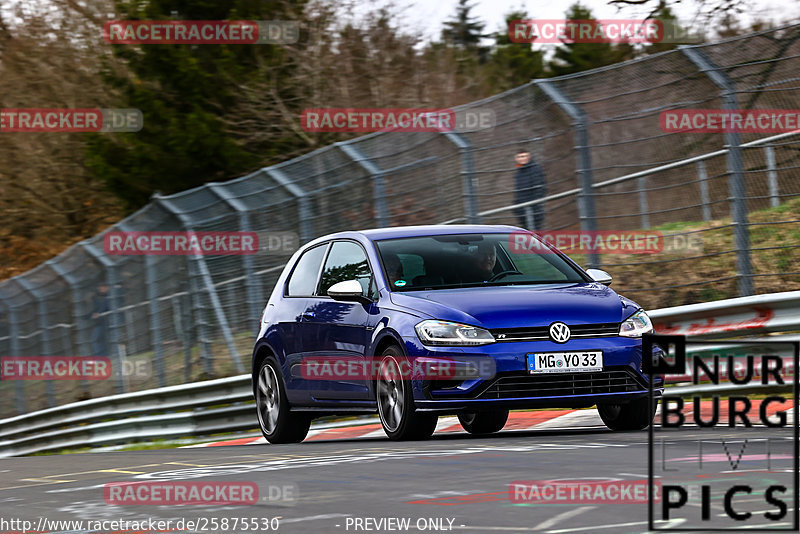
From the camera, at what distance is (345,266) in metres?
11.1

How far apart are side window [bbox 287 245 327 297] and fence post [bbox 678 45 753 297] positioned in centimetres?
331

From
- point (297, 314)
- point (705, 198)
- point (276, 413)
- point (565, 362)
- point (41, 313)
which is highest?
point (705, 198)

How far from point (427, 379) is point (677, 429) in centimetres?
503

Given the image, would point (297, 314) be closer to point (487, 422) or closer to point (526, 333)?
point (487, 422)

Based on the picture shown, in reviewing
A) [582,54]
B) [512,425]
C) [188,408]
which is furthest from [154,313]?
[582,54]

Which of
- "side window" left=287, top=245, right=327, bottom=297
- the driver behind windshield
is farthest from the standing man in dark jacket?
the driver behind windshield

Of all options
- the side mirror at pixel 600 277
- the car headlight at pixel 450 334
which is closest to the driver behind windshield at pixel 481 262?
the side mirror at pixel 600 277

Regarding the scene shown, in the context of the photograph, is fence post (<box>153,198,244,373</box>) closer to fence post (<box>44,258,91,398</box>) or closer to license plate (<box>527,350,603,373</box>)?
fence post (<box>44,258,91,398</box>)

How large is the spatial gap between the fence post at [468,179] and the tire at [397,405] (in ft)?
14.6

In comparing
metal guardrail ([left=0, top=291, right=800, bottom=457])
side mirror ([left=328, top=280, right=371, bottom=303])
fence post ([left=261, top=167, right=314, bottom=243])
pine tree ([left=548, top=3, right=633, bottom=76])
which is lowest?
metal guardrail ([left=0, top=291, right=800, bottom=457])

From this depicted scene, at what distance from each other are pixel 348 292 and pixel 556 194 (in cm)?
415

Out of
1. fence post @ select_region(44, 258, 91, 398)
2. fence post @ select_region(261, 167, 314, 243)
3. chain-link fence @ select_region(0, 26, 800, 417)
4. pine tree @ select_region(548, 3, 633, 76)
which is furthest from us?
pine tree @ select_region(548, 3, 633, 76)

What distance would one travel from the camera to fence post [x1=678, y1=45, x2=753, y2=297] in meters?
11.5

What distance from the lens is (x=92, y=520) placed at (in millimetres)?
6488
